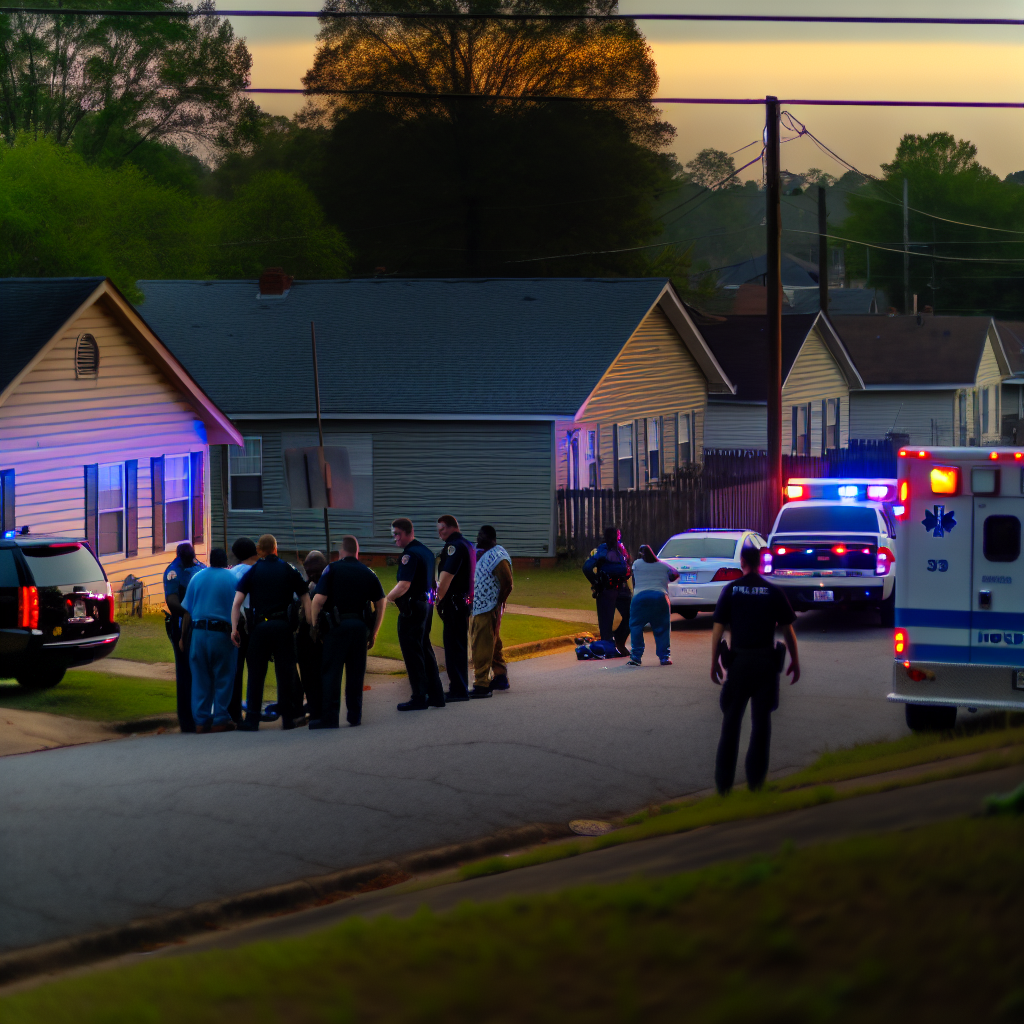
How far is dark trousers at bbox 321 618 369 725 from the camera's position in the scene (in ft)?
41.3

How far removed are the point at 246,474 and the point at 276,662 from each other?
20263 millimetres

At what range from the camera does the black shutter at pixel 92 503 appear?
73.0 ft

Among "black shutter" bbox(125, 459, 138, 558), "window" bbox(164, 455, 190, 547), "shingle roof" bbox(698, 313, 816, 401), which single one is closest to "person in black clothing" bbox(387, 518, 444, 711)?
"black shutter" bbox(125, 459, 138, 558)

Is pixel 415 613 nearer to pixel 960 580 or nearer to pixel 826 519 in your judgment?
pixel 960 580

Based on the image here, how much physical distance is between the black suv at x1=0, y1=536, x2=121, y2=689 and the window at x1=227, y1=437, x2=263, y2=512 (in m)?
17.6

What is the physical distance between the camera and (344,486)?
17125mm

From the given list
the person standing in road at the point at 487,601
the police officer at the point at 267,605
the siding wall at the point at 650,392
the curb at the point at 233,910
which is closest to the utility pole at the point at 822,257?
the siding wall at the point at 650,392

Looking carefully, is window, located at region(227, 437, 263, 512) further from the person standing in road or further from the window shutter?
the person standing in road

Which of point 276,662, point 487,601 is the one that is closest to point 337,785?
point 276,662

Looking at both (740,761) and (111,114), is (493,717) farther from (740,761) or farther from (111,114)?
(111,114)

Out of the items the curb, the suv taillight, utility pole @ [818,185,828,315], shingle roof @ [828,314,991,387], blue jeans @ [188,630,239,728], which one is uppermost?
utility pole @ [818,185,828,315]

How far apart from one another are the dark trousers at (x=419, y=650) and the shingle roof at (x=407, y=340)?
1550 cm

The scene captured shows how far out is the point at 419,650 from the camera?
1384 cm

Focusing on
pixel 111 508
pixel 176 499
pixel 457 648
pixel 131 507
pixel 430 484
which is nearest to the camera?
pixel 457 648
